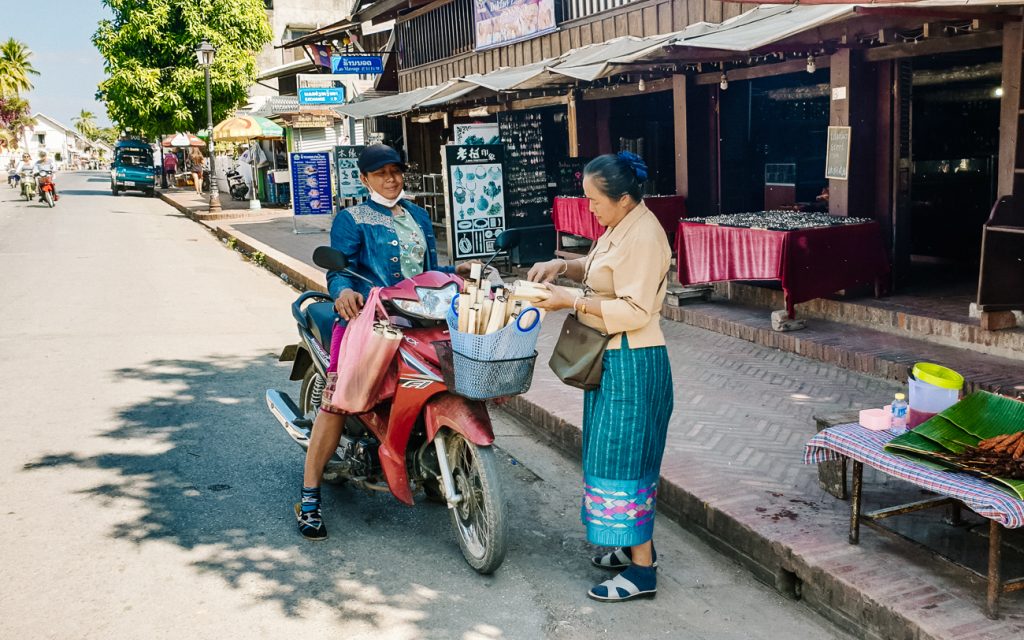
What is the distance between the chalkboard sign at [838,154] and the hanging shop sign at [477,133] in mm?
5374

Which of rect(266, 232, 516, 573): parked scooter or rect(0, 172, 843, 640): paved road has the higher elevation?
rect(266, 232, 516, 573): parked scooter

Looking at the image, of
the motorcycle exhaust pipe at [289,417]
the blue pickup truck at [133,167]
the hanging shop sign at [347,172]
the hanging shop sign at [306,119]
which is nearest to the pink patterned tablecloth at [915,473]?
the motorcycle exhaust pipe at [289,417]

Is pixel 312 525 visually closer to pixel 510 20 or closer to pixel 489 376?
pixel 489 376

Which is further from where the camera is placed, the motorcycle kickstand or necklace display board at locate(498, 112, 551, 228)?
necklace display board at locate(498, 112, 551, 228)

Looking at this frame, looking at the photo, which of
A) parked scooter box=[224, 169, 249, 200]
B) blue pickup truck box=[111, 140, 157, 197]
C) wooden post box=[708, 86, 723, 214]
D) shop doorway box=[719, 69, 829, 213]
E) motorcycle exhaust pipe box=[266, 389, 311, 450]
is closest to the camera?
motorcycle exhaust pipe box=[266, 389, 311, 450]

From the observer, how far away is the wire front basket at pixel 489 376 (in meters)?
3.56

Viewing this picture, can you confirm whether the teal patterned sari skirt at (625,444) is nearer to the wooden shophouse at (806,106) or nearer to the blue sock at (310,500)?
the blue sock at (310,500)

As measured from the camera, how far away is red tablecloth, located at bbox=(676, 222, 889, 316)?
7.80 meters

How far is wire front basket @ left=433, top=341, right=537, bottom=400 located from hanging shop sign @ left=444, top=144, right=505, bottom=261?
8.15 m

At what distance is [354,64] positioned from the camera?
604 inches

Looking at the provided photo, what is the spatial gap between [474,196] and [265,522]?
7.77 meters

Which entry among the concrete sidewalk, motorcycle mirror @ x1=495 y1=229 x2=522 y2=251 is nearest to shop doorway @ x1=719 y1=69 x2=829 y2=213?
the concrete sidewalk

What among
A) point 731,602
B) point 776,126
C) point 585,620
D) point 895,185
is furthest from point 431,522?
point 776,126

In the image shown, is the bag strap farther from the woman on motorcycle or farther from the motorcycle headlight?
the woman on motorcycle
